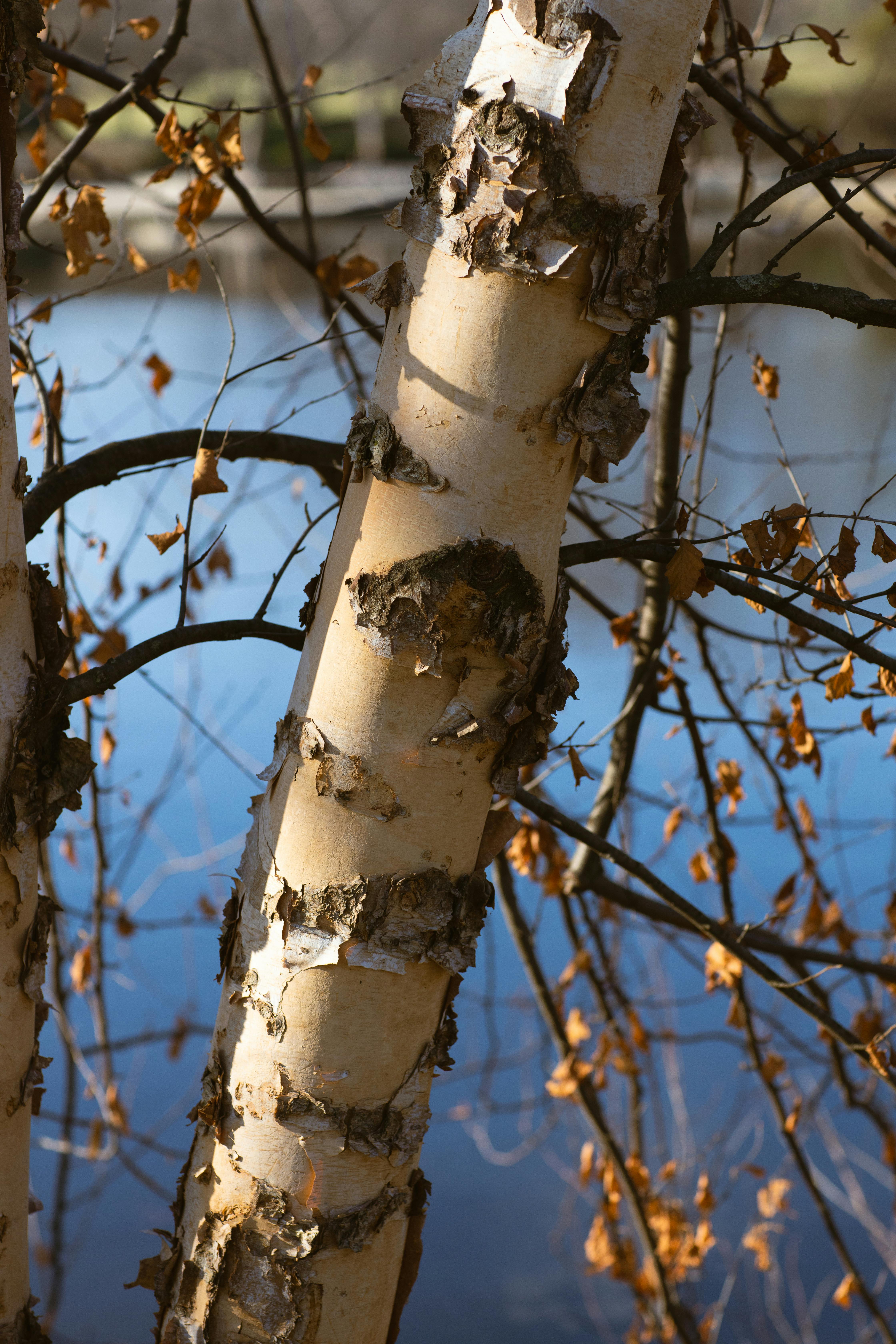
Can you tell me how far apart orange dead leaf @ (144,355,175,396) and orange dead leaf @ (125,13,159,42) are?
380 mm

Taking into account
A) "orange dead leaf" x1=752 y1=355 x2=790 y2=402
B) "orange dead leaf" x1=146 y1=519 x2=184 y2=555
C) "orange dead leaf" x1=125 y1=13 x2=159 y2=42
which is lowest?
"orange dead leaf" x1=146 y1=519 x2=184 y2=555

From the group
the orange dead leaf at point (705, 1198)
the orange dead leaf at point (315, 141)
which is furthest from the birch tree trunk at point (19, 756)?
the orange dead leaf at point (705, 1198)

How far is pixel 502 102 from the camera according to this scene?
0.47 metres

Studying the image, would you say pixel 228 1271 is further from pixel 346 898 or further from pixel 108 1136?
pixel 108 1136

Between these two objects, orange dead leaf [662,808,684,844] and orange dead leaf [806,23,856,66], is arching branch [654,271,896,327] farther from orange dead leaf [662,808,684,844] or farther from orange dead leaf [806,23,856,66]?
orange dead leaf [662,808,684,844]

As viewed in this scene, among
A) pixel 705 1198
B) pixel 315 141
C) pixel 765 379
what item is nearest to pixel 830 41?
pixel 765 379

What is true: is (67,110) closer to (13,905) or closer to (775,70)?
(775,70)

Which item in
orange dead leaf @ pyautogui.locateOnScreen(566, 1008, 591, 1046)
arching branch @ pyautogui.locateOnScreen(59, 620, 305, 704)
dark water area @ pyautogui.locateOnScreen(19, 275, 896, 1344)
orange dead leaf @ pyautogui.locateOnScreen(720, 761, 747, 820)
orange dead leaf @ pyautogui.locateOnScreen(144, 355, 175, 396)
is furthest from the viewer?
dark water area @ pyautogui.locateOnScreen(19, 275, 896, 1344)

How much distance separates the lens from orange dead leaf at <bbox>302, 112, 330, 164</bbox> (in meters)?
1.22

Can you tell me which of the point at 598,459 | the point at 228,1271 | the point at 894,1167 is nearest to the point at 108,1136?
the point at 894,1167

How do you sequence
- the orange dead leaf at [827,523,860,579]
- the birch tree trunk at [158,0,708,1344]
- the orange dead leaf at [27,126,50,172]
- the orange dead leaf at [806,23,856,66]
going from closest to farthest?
the birch tree trunk at [158,0,708,1344] < the orange dead leaf at [827,523,860,579] < the orange dead leaf at [806,23,856,66] < the orange dead leaf at [27,126,50,172]

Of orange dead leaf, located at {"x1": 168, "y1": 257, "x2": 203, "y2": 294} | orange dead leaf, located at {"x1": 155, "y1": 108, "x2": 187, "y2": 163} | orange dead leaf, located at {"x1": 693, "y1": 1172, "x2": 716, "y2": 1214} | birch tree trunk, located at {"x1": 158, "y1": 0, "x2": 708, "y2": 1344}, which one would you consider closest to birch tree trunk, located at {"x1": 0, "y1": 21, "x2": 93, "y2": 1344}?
birch tree trunk, located at {"x1": 158, "y1": 0, "x2": 708, "y2": 1344}

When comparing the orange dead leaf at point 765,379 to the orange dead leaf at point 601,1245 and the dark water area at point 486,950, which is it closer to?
the dark water area at point 486,950

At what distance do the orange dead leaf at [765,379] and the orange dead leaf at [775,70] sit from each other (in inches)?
3.9
